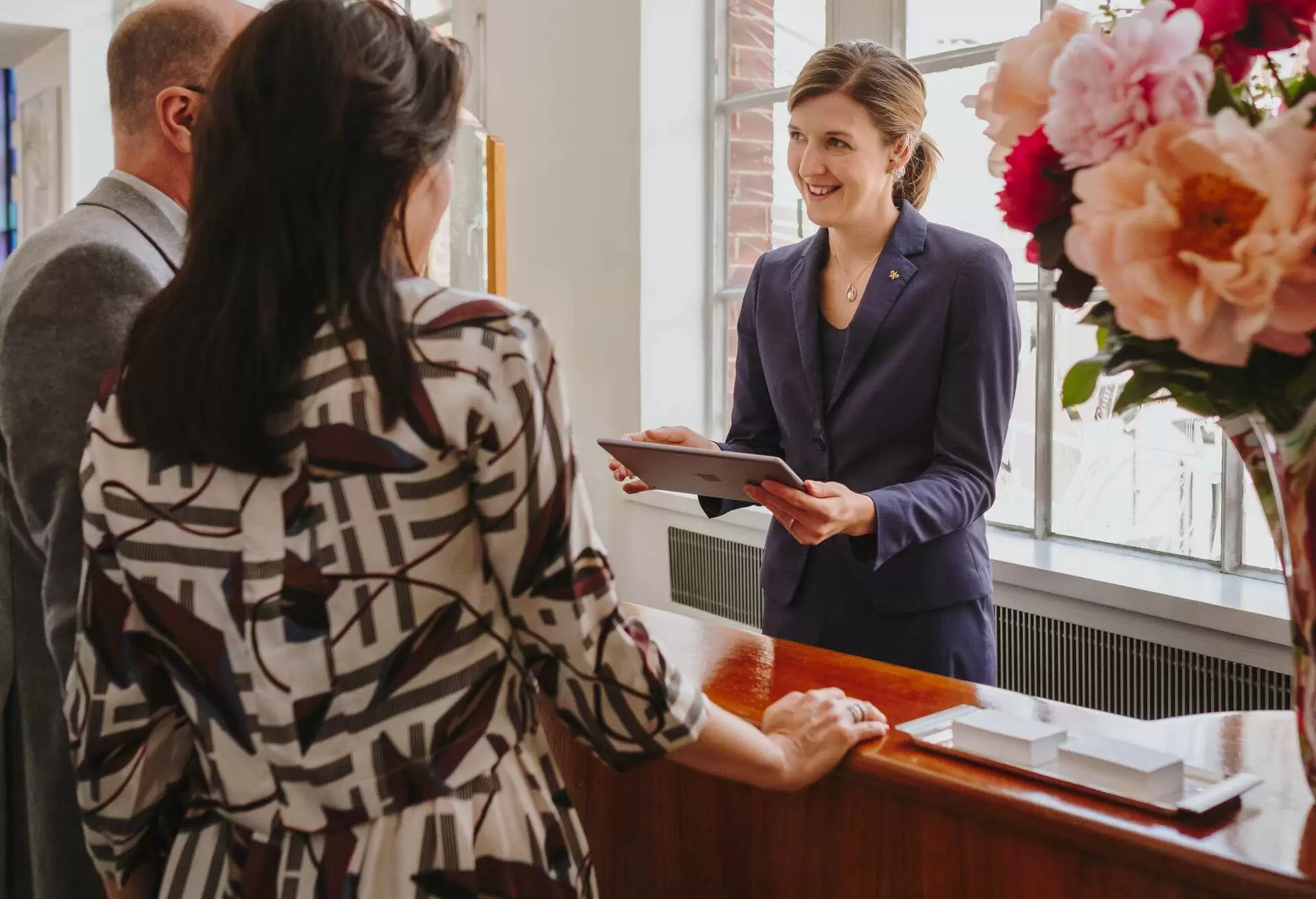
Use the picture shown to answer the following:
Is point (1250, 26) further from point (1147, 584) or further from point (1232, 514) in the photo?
point (1232, 514)

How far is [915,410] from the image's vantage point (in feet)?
7.13

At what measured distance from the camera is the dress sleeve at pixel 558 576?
1003mm

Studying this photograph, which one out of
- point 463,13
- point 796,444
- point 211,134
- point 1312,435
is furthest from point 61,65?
point 1312,435

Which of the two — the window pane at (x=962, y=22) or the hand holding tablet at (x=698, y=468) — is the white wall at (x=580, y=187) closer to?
the window pane at (x=962, y=22)

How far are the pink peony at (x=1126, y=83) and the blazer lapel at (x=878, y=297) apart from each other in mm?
1204

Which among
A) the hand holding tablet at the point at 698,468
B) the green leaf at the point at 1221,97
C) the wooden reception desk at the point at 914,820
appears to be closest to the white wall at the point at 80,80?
the hand holding tablet at the point at 698,468

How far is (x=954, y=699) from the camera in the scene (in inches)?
63.2

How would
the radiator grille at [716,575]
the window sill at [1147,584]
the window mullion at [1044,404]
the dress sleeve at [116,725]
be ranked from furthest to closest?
the radiator grille at [716,575] < the window mullion at [1044,404] < the window sill at [1147,584] < the dress sleeve at [116,725]

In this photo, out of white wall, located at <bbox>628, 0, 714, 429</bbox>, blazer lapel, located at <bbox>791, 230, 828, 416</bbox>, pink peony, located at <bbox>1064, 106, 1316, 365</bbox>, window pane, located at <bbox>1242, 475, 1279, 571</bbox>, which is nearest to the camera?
pink peony, located at <bbox>1064, 106, 1316, 365</bbox>

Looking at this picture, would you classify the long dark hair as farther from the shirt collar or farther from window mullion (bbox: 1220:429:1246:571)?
window mullion (bbox: 1220:429:1246:571)

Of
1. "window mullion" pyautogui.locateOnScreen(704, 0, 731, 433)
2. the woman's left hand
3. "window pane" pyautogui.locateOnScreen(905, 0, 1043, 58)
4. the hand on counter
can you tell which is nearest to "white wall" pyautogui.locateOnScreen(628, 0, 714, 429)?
"window mullion" pyautogui.locateOnScreen(704, 0, 731, 433)

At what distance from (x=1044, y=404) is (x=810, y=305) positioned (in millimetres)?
1285

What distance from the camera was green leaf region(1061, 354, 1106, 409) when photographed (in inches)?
41.8

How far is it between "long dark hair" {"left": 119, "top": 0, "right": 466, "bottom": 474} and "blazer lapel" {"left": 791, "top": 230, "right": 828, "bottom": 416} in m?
1.31
